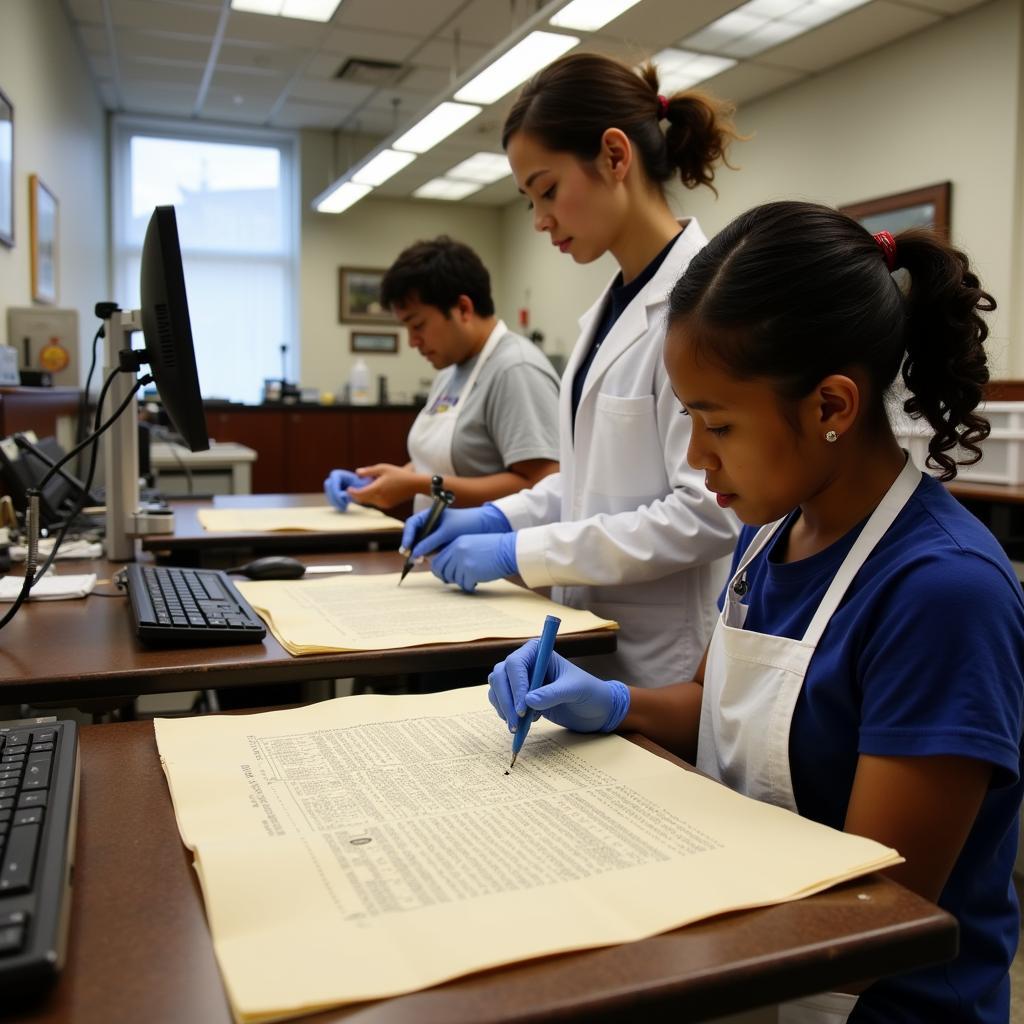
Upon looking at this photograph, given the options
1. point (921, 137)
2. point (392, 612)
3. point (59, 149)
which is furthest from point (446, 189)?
point (392, 612)

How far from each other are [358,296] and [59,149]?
9.94 ft

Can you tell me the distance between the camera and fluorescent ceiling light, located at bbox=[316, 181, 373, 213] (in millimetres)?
6125

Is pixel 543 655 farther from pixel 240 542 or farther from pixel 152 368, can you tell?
pixel 240 542

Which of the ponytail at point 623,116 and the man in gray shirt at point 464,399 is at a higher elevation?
the ponytail at point 623,116

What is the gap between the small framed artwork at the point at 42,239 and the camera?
4.02 metres

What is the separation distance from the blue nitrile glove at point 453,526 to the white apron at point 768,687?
637 mm

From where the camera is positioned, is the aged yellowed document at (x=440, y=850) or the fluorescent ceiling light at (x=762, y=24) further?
the fluorescent ceiling light at (x=762, y=24)

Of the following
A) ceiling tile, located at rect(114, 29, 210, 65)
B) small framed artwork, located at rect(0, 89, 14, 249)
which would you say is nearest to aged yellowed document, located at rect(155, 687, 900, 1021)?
small framed artwork, located at rect(0, 89, 14, 249)

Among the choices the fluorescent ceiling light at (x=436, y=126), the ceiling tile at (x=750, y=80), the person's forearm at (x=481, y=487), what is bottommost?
the person's forearm at (x=481, y=487)

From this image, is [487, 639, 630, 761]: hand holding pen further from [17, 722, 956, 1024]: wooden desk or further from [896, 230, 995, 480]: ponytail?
[896, 230, 995, 480]: ponytail

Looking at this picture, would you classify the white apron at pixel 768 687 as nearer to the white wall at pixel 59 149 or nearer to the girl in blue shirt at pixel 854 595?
the girl in blue shirt at pixel 854 595

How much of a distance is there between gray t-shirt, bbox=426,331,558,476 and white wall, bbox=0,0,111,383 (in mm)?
2280

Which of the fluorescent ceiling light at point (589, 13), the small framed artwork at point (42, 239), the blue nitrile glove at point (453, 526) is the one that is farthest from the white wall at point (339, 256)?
the blue nitrile glove at point (453, 526)

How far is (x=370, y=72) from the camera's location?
18.9ft
